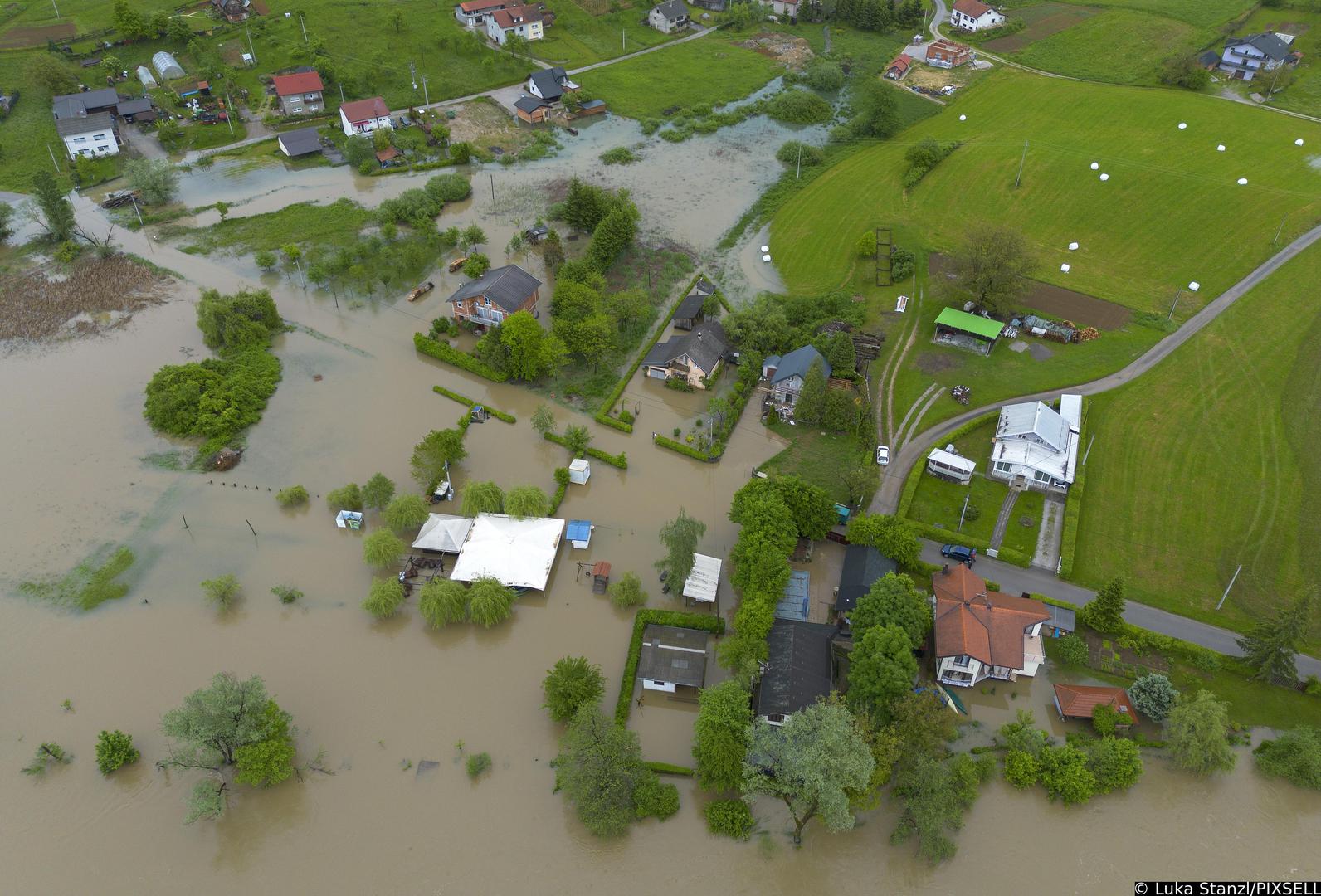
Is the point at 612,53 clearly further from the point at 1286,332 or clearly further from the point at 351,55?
the point at 1286,332

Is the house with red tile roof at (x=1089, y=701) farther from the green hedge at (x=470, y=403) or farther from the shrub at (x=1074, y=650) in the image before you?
the green hedge at (x=470, y=403)

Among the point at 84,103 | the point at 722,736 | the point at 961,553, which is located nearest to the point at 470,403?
the point at 722,736

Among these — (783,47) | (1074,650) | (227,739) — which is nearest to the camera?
(227,739)

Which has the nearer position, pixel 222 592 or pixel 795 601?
pixel 795 601

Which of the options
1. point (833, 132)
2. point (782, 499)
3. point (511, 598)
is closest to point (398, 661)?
point (511, 598)

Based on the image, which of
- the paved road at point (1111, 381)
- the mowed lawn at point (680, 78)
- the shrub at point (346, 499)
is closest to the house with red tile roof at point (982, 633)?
the paved road at point (1111, 381)

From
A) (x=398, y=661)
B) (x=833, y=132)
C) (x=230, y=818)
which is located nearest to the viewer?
(x=230, y=818)

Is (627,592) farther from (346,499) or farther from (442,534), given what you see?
(346,499)
